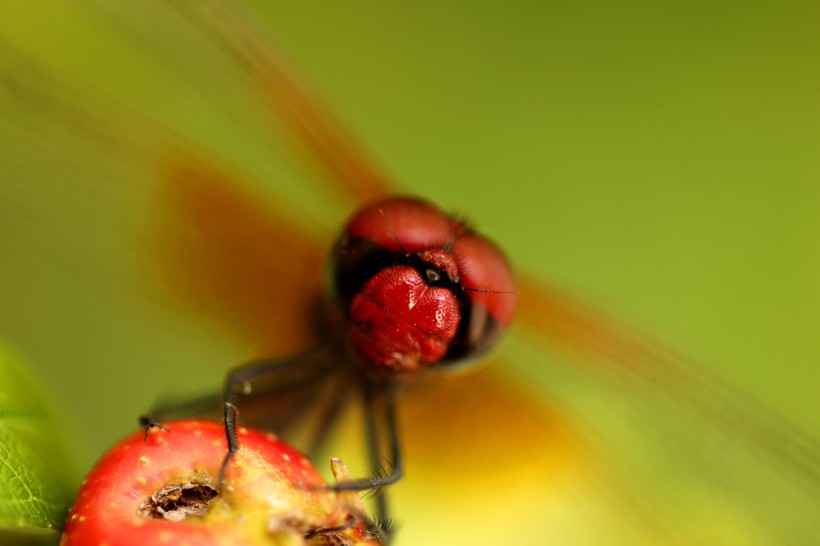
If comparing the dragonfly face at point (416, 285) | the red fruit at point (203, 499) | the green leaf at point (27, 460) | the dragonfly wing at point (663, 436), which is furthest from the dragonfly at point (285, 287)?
the red fruit at point (203, 499)

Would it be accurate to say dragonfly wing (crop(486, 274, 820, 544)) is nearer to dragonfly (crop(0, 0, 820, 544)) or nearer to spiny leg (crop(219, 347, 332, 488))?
dragonfly (crop(0, 0, 820, 544))

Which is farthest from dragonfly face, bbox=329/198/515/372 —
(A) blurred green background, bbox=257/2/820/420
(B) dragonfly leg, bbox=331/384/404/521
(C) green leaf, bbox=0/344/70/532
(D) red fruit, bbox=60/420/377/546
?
(A) blurred green background, bbox=257/2/820/420

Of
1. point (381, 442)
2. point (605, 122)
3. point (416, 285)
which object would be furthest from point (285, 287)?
point (605, 122)

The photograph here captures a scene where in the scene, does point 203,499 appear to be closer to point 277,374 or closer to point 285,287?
point 277,374

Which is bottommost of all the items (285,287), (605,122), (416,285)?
(285,287)

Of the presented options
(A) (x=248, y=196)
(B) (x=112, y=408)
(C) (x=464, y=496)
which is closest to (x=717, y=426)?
(C) (x=464, y=496)

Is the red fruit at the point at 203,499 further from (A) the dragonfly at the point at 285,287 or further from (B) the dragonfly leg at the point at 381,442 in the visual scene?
(A) the dragonfly at the point at 285,287
